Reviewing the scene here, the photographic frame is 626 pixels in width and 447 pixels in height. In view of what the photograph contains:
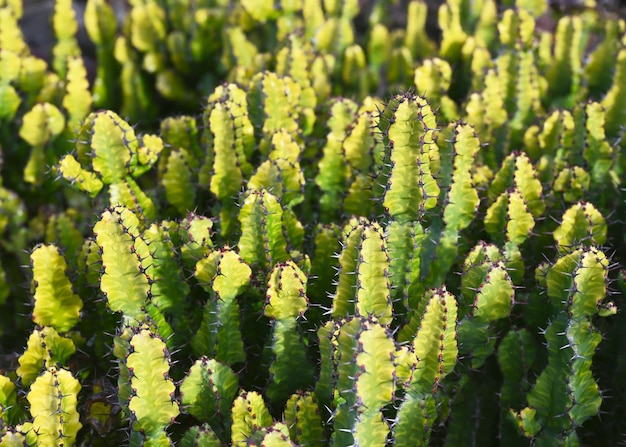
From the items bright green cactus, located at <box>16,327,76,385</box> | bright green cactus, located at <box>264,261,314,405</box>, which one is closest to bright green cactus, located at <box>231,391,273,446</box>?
bright green cactus, located at <box>264,261,314,405</box>

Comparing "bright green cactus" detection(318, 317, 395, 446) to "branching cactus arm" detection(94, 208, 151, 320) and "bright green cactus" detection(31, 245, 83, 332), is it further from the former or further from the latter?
"bright green cactus" detection(31, 245, 83, 332)

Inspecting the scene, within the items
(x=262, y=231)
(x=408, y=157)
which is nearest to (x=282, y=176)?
(x=262, y=231)

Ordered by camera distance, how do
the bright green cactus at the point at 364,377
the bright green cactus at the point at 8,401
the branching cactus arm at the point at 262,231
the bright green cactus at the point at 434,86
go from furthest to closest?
the bright green cactus at the point at 434,86, the branching cactus arm at the point at 262,231, the bright green cactus at the point at 8,401, the bright green cactus at the point at 364,377

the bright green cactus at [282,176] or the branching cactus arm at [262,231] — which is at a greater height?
the bright green cactus at [282,176]

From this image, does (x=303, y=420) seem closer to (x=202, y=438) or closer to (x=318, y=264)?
(x=202, y=438)

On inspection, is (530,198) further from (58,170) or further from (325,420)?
(58,170)

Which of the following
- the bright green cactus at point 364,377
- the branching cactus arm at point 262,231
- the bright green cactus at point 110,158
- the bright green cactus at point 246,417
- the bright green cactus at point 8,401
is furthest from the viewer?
the bright green cactus at point 110,158

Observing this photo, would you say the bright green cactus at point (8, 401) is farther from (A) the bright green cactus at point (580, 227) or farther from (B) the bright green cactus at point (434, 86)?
(B) the bright green cactus at point (434, 86)

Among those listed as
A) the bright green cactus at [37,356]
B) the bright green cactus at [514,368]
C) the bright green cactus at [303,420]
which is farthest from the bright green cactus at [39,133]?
the bright green cactus at [514,368]

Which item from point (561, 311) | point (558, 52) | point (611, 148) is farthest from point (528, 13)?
point (561, 311)
